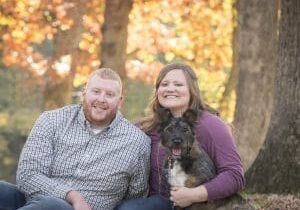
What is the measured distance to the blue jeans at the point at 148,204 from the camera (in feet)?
19.1

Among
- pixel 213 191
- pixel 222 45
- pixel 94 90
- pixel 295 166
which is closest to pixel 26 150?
pixel 94 90

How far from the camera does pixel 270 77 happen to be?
483 inches

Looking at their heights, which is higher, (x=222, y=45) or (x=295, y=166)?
(x=222, y=45)

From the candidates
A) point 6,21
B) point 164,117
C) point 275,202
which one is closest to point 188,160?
point 164,117

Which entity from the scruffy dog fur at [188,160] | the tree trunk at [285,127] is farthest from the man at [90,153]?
the tree trunk at [285,127]

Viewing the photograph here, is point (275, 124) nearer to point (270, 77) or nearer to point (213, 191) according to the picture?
point (213, 191)

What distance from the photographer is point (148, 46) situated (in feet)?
71.5

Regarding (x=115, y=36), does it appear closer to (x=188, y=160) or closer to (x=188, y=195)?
(x=188, y=160)

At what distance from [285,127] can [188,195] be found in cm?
299

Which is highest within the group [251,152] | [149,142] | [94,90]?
[94,90]

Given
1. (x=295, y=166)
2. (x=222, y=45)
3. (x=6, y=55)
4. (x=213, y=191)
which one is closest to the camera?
(x=213, y=191)

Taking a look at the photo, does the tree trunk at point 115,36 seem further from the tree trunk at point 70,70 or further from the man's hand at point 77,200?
the man's hand at point 77,200

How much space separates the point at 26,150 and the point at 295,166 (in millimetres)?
3525

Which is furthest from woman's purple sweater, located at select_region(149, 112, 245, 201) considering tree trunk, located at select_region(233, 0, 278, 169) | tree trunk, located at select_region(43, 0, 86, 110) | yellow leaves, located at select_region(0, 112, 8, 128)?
yellow leaves, located at select_region(0, 112, 8, 128)
